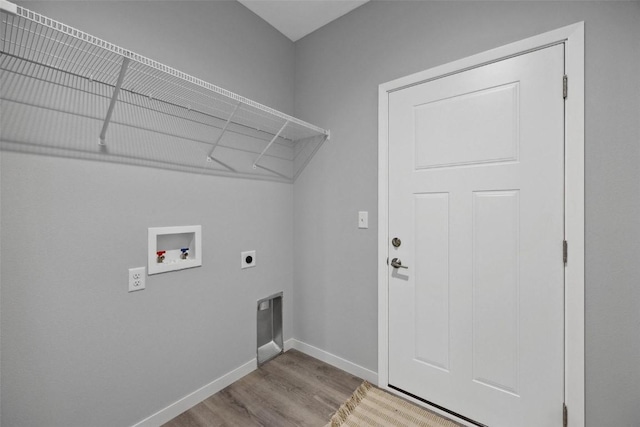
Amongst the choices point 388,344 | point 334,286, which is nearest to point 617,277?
point 388,344

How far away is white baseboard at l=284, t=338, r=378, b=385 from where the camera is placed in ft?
6.11

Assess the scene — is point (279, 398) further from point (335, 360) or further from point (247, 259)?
point (247, 259)

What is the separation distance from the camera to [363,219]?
6.23 feet

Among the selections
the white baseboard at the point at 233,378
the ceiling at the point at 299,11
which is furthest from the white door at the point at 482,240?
the ceiling at the point at 299,11

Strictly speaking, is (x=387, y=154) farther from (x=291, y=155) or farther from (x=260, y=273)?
(x=260, y=273)

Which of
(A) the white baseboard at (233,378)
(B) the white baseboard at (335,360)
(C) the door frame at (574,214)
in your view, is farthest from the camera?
(B) the white baseboard at (335,360)

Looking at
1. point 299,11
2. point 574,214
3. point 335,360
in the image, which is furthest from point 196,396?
point 299,11

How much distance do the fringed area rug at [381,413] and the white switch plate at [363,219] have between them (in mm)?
1084

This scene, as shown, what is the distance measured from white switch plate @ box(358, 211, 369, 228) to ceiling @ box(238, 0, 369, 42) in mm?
1476

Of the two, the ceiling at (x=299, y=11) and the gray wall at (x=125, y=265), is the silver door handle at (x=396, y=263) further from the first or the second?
the ceiling at (x=299, y=11)

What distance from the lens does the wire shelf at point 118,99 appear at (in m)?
1.05

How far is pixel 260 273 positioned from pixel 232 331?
0.43 m

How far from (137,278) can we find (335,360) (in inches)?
57.9

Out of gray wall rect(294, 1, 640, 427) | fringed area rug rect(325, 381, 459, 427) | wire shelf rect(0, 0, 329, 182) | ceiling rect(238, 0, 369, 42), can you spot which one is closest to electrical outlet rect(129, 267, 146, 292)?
wire shelf rect(0, 0, 329, 182)
